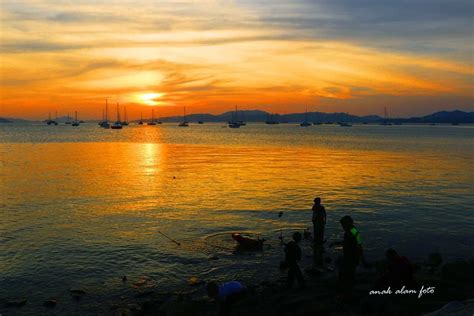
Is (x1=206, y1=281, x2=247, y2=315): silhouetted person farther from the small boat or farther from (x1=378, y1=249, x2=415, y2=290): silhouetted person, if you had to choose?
the small boat

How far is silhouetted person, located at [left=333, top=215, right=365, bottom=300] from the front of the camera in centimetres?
1351

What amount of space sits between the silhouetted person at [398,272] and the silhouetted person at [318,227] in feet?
24.8

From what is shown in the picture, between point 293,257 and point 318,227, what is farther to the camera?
point 318,227

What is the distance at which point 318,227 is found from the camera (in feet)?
71.7

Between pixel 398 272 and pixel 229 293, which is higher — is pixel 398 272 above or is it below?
above

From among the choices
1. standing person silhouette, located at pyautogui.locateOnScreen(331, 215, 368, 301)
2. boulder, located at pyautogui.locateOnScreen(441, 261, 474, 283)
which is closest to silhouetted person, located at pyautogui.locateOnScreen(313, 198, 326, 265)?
boulder, located at pyautogui.locateOnScreen(441, 261, 474, 283)

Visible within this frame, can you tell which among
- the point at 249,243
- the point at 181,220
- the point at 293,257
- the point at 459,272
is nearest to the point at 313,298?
the point at 293,257

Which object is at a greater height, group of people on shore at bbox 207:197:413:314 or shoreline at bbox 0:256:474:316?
group of people on shore at bbox 207:197:413:314

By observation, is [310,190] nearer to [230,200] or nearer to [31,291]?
A: [230,200]

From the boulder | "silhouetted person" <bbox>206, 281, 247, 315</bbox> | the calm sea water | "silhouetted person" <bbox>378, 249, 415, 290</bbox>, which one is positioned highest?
"silhouetted person" <bbox>378, 249, 415, 290</bbox>

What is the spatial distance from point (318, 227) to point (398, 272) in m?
8.87

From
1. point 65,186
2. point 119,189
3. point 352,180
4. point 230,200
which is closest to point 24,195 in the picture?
point 65,186

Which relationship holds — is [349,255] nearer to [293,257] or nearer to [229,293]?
[293,257]

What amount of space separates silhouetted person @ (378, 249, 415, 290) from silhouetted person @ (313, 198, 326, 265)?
7554 mm
